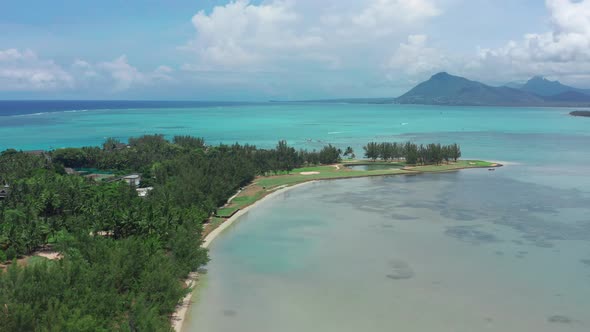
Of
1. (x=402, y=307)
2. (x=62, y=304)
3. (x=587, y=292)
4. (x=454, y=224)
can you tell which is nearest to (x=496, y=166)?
(x=454, y=224)

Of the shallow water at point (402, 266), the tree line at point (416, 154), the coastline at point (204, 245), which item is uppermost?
the tree line at point (416, 154)

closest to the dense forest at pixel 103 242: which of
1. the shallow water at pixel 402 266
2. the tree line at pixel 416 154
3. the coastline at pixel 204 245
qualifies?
the coastline at pixel 204 245

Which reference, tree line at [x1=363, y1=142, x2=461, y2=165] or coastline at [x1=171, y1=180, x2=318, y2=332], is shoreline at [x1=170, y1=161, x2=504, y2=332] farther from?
tree line at [x1=363, y1=142, x2=461, y2=165]

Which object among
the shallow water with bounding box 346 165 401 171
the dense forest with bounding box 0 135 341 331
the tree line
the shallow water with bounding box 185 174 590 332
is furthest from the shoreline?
the tree line

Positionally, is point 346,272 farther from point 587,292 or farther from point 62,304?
point 62,304

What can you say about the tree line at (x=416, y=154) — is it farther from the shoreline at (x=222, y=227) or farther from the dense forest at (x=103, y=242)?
the dense forest at (x=103, y=242)

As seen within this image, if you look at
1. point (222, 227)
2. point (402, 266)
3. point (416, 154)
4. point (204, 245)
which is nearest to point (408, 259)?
point (402, 266)
